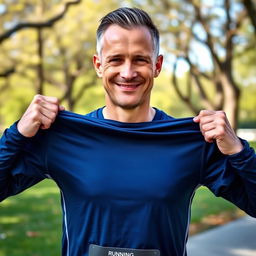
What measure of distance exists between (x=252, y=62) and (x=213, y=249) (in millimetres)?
18012

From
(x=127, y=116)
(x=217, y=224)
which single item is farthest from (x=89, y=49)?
(x=127, y=116)

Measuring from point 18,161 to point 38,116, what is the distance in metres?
0.23

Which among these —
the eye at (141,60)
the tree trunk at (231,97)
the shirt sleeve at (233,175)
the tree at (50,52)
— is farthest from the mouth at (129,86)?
the tree at (50,52)

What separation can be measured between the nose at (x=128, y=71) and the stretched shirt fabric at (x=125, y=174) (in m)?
0.23

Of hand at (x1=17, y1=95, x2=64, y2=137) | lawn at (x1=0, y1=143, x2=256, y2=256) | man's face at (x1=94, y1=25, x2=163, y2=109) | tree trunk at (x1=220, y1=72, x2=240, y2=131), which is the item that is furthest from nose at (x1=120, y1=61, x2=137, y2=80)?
tree trunk at (x1=220, y1=72, x2=240, y2=131)

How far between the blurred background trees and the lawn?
8.27 ft

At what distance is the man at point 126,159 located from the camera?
1.89 m

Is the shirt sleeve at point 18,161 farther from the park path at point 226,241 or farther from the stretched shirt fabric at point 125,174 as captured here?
the park path at point 226,241

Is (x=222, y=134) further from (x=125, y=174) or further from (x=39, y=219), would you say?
(x=39, y=219)

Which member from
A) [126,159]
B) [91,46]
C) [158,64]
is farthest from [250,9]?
[91,46]

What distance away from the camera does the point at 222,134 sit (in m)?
1.86

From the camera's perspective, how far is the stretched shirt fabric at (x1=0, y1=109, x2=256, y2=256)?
1.89m

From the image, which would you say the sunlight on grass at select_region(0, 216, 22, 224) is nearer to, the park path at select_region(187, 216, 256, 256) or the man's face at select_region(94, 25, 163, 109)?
the park path at select_region(187, 216, 256, 256)

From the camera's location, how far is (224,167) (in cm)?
Result: 194
